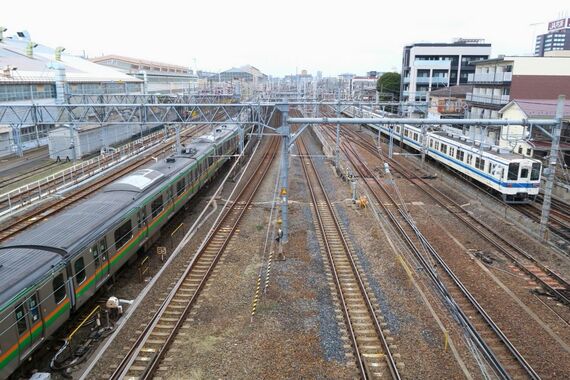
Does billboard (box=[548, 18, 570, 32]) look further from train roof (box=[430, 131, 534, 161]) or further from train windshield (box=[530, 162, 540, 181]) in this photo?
train windshield (box=[530, 162, 540, 181])

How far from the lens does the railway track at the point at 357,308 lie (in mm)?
8617

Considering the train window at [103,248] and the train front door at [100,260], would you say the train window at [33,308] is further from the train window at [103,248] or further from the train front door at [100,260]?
the train window at [103,248]

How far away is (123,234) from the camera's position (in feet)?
38.1

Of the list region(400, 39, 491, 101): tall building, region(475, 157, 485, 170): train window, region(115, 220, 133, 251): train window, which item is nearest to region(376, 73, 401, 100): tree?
region(400, 39, 491, 101): tall building

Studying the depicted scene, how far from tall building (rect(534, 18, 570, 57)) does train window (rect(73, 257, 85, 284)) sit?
14798 cm

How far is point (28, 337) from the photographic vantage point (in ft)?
25.2

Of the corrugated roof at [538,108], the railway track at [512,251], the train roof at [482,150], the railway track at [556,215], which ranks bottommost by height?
the railway track at [556,215]

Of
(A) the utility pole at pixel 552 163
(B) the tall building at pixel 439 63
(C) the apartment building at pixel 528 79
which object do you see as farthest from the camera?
(B) the tall building at pixel 439 63

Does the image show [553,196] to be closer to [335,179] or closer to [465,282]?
[335,179]

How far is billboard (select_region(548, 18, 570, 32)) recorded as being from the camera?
133m

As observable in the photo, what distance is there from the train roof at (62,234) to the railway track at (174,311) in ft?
7.64

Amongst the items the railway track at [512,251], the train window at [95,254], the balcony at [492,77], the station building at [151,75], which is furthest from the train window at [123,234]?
the station building at [151,75]

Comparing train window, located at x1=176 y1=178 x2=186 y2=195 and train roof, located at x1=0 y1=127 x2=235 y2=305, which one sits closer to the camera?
train roof, located at x1=0 y1=127 x2=235 y2=305

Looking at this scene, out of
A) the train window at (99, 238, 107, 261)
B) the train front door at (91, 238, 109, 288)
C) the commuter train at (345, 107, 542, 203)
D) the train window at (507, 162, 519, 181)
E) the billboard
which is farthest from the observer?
the billboard
